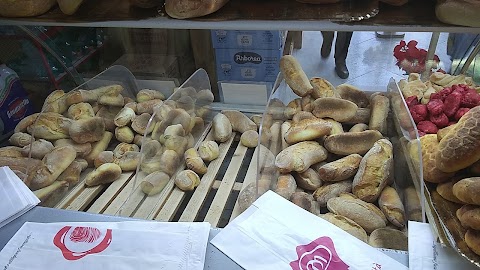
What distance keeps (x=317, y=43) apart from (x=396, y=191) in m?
1.28

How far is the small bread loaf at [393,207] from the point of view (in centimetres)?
99

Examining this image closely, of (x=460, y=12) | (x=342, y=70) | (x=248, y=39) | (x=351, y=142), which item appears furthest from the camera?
(x=342, y=70)

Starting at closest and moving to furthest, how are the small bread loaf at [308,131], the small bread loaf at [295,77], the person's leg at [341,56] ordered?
the small bread loaf at [308,131], the small bread loaf at [295,77], the person's leg at [341,56]

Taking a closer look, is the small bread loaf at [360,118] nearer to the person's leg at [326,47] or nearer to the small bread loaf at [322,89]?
the small bread loaf at [322,89]

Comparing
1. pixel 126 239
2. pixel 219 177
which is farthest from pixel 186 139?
pixel 126 239

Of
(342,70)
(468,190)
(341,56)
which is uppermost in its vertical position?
(468,190)

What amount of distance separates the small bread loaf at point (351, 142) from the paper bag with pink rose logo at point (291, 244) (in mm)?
272

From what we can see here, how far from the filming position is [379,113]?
1280 mm

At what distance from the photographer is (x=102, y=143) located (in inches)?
56.7

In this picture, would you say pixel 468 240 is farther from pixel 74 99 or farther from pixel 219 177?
pixel 74 99

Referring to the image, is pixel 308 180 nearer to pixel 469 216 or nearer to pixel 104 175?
pixel 469 216

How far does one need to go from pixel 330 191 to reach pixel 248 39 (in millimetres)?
809

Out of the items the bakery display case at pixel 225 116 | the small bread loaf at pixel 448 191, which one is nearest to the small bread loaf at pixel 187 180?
the bakery display case at pixel 225 116

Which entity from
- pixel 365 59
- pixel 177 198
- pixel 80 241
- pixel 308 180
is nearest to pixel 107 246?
pixel 80 241
